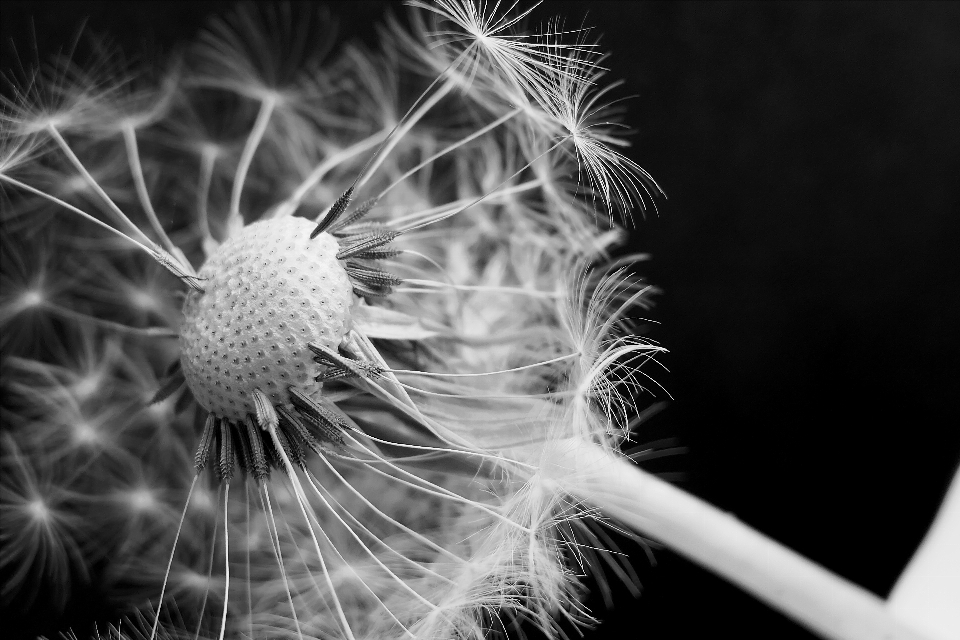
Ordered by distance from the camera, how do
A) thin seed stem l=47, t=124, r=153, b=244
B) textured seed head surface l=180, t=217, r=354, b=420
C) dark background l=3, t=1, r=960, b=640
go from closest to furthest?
textured seed head surface l=180, t=217, r=354, b=420 → thin seed stem l=47, t=124, r=153, b=244 → dark background l=3, t=1, r=960, b=640

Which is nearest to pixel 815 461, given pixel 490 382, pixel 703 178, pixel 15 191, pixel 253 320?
pixel 703 178

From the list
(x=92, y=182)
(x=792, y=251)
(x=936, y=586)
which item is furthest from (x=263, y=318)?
(x=792, y=251)

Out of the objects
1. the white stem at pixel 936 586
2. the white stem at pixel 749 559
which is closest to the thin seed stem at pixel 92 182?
the white stem at pixel 749 559

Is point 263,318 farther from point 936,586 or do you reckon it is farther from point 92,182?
point 936,586

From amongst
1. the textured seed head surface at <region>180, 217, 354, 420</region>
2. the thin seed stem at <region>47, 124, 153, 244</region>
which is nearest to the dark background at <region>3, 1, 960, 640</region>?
the thin seed stem at <region>47, 124, 153, 244</region>

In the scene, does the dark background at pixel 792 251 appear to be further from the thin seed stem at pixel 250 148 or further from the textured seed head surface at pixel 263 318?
the textured seed head surface at pixel 263 318

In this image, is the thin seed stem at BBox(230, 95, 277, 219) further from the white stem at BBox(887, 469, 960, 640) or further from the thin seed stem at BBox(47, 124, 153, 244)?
the white stem at BBox(887, 469, 960, 640)

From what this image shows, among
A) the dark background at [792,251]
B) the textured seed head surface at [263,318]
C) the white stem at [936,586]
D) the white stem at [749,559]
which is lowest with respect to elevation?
the textured seed head surface at [263,318]
